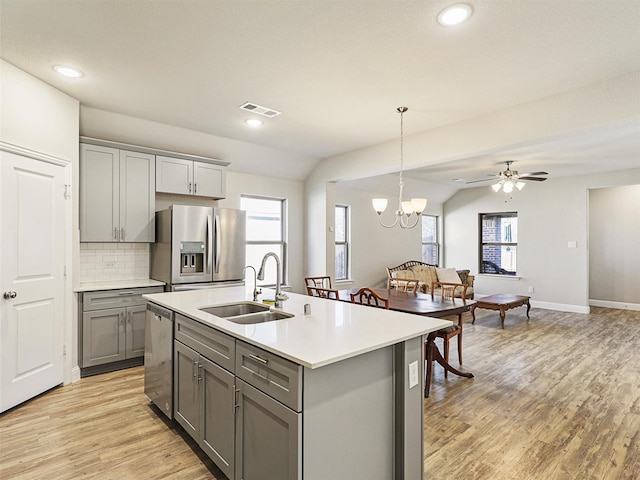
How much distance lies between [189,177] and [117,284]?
5.08ft

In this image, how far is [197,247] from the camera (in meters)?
4.22

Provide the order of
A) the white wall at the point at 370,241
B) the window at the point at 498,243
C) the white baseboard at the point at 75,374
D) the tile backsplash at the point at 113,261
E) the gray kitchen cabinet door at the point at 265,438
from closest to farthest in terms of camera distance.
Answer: the gray kitchen cabinet door at the point at 265,438, the white baseboard at the point at 75,374, the tile backsplash at the point at 113,261, the white wall at the point at 370,241, the window at the point at 498,243

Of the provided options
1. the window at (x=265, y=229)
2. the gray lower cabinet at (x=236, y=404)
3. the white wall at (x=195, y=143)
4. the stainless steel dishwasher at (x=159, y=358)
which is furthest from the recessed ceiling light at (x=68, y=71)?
the window at (x=265, y=229)

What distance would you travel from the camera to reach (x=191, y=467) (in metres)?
2.14

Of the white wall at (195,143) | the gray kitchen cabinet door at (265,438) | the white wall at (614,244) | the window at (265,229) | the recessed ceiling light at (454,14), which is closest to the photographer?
the gray kitchen cabinet door at (265,438)

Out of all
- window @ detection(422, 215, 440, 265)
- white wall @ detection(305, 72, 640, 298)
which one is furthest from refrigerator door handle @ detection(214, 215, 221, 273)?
window @ detection(422, 215, 440, 265)

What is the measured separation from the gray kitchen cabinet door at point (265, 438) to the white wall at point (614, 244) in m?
8.46

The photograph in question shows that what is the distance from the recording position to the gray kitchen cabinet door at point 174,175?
4301 millimetres

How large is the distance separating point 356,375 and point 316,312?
75 cm

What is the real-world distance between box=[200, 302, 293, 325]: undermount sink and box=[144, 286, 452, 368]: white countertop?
0.05 m

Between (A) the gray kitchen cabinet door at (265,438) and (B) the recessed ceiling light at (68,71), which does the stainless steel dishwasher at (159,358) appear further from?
(B) the recessed ceiling light at (68,71)

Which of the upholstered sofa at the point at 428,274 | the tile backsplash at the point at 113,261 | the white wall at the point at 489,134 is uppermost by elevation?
the white wall at the point at 489,134

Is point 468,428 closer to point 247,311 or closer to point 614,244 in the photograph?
point 247,311

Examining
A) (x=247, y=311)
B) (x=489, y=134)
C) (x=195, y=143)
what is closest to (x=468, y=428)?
(x=247, y=311)
